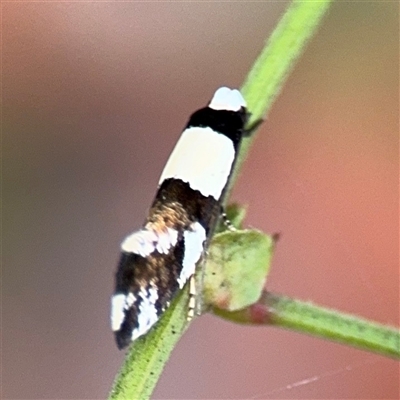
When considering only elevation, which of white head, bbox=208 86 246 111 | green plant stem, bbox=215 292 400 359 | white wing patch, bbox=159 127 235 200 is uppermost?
white head, bbox=208 86 246 111

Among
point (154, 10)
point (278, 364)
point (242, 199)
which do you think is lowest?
point (278, 364)

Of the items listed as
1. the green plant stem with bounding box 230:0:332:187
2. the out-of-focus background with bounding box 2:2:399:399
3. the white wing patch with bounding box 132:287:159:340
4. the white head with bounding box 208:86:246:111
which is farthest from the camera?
the out-of-focus background with bounding box 2:2:399:399

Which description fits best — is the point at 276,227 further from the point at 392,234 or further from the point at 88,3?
the point at 88,3

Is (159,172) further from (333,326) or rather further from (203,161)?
(333,326)

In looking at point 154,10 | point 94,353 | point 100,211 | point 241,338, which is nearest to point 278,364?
point 241,338

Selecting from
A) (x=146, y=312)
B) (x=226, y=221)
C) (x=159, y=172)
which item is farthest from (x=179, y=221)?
(x=159, y=172)

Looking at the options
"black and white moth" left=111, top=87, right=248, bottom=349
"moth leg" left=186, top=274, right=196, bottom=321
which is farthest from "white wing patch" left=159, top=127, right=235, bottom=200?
"moth leg" left=186, top=274, right=196, bottom=321

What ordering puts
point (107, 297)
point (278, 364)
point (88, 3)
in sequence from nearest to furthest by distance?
point (278, 364), point (107, 297), point (88, 3)

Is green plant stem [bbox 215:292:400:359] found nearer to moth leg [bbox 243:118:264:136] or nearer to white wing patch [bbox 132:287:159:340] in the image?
white wing patch [bbox 132:287:159:340]
